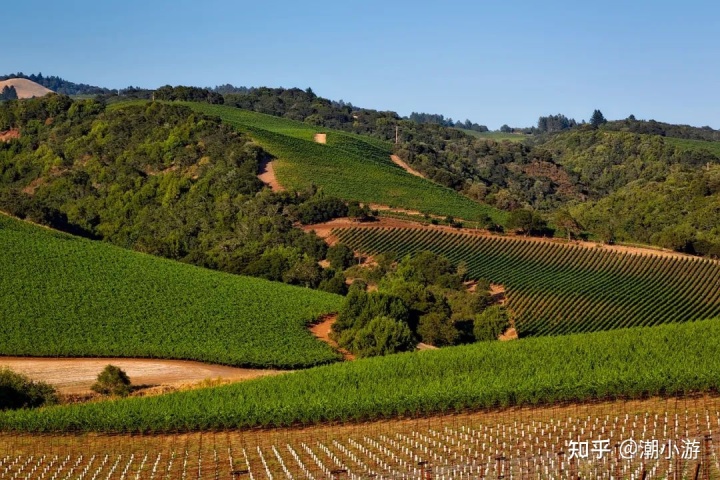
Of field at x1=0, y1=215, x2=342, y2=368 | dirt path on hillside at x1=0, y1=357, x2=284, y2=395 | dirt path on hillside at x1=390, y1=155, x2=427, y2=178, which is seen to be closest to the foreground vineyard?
dirt path on hillside at x1=0, y1=357, x2=284, y2=395

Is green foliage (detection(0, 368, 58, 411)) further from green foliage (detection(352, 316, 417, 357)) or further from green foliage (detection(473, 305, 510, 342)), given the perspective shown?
green foliage (detection(473, 305, 510, 342))

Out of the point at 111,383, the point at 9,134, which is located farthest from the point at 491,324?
the point at 9,134

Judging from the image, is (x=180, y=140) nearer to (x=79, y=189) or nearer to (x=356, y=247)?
(x=79, y=189)

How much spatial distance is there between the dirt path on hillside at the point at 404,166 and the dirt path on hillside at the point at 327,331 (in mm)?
69972

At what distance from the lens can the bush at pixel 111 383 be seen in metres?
49.3

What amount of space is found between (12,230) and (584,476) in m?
62.2

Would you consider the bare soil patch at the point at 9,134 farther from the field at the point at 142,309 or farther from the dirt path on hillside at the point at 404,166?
the field at the point at 142,309

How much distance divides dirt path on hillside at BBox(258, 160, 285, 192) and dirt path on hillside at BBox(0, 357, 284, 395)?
54247 millimetres

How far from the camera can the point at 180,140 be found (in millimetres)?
119750

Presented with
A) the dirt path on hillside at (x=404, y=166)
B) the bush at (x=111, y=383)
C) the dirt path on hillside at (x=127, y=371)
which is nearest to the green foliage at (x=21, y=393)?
the bush at (x=111, y=383)

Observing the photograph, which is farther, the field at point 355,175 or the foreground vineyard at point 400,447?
the field at point 355,175

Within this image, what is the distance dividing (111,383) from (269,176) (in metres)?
66.6

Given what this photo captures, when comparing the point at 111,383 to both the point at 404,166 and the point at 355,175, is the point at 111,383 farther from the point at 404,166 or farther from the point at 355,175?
the point at 404,166

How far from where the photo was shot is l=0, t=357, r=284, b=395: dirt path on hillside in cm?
5182
